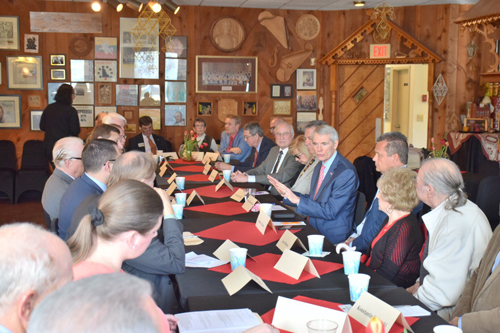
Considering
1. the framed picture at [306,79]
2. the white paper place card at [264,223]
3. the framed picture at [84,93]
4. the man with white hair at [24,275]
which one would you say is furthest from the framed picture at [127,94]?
the man with white hair at [24,275]

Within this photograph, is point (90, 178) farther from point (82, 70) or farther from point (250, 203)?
point (82, 70)

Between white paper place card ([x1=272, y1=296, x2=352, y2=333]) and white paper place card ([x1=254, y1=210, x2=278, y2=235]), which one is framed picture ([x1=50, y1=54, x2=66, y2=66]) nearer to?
white paper place card ([x1=254, y1=210, x2=278, y2=235])

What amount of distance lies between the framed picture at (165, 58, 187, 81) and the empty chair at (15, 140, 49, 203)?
2.55 m

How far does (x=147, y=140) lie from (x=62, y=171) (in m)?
4.91

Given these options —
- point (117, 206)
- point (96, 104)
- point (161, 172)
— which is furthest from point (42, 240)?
point (96, 104)

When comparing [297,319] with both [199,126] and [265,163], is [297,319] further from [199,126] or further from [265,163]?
[199,126]

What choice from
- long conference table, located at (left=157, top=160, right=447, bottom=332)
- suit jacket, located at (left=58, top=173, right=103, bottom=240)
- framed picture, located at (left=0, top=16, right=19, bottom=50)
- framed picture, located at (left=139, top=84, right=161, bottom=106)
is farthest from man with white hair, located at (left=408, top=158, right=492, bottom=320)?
framed picture, located at (left=0, top=16, right=19, bottom=50)

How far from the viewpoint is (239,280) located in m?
2.14

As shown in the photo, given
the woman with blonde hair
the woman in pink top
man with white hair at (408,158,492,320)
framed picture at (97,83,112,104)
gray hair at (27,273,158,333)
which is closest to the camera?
gray hair at (27,273,158,333)

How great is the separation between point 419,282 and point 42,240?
2.06 meters

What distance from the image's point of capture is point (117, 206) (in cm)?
192

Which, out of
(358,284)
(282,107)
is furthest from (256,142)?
(358,284)

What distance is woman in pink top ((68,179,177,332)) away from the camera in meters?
1.91

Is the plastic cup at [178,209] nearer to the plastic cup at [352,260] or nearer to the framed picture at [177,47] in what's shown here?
the plastic cup at [352,260]
